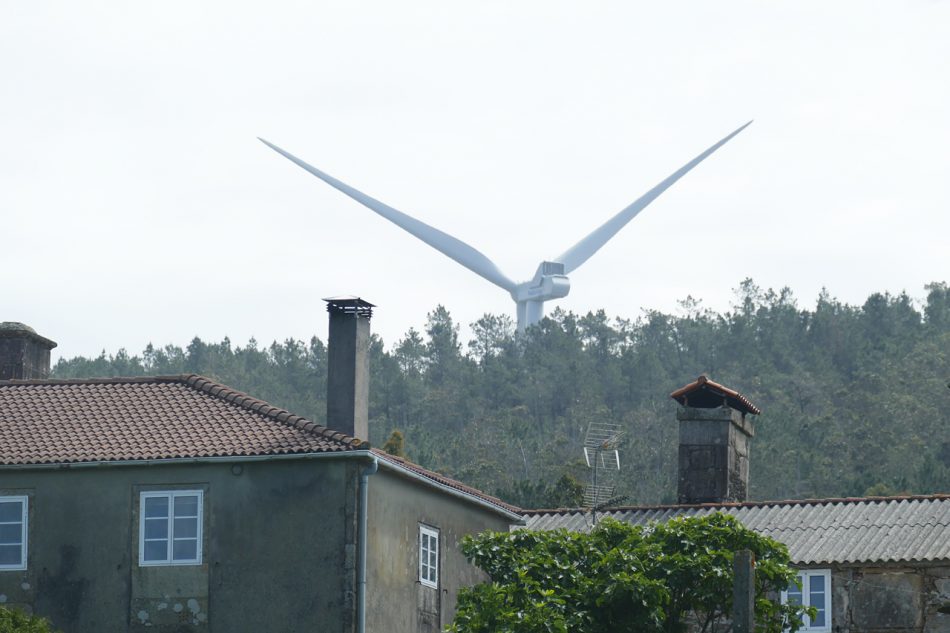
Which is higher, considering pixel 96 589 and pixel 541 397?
pixel 541 397

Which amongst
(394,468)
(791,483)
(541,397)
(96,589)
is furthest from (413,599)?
(541,397)

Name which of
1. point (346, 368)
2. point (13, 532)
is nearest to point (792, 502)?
point (346, 368)

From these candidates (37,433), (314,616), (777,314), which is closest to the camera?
(314,616)

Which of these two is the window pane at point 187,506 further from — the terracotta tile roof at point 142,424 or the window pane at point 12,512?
the window pane at point 12,512

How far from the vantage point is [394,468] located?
103 ft

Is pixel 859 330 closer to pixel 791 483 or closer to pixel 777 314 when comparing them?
pixel 777 314

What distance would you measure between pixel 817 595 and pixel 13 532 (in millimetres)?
12682

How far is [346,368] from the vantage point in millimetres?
32406

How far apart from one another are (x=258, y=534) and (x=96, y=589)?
2.67 metres

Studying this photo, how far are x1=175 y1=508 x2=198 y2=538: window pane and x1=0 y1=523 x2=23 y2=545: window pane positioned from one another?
2.48 m

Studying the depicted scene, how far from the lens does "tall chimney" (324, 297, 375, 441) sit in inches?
1272

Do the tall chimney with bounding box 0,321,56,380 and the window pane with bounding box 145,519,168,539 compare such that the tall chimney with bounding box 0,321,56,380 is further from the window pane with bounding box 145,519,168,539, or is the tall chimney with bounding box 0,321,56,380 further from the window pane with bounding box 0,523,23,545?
the window pane with bounding box 145,519,168,539

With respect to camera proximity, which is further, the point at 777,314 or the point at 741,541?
the point at 777,314

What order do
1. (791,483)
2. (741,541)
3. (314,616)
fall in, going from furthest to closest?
(791,483) → (314,616) → (741,541)
